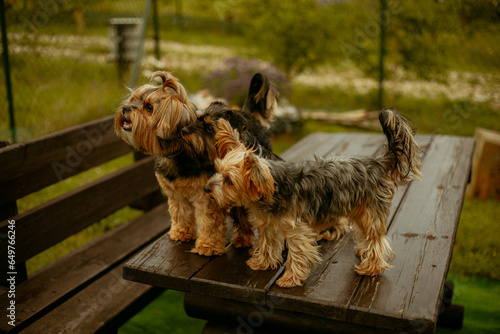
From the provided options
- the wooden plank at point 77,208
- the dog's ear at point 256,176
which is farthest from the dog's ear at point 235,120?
the wooden plank at point 77,208

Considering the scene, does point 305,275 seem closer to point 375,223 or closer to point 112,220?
point 375,223

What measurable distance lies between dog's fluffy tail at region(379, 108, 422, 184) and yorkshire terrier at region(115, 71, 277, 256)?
915 mm

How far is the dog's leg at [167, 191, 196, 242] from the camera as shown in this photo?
10.5 ft

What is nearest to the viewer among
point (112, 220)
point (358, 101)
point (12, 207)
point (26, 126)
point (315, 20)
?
point (12, 207)

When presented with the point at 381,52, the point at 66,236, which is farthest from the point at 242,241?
the point at 381,52

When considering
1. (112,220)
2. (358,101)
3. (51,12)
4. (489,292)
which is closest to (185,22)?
(358,101)

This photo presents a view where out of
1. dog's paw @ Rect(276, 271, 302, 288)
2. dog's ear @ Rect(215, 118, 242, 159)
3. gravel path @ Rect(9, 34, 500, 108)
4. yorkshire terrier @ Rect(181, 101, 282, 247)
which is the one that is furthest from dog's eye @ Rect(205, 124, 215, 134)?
gravel path @ Rect(9, 34, 500, 108)

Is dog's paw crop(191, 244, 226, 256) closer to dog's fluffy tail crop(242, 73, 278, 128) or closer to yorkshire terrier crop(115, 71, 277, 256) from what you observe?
yorkshire terrier crop(115, 71, 277, 256)

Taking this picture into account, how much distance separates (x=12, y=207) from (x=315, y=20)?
698 centimetres

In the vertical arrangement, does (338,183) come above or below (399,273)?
above

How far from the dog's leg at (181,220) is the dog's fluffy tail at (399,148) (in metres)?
1.23

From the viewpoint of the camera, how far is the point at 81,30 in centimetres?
800

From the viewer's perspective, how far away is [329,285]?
2641 millimetres

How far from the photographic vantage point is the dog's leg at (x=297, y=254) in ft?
8.54
